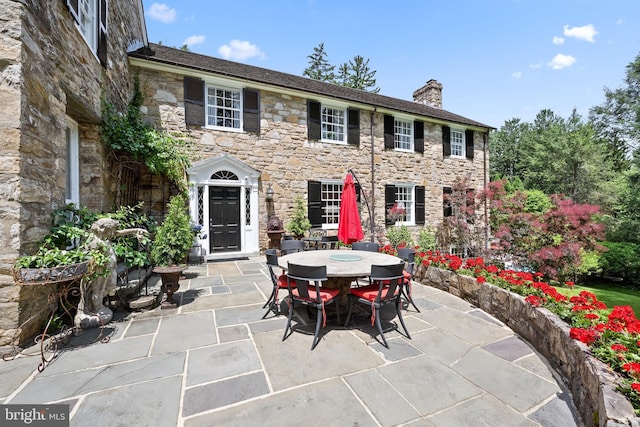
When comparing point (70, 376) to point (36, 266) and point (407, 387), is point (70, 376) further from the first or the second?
point (407, 387)

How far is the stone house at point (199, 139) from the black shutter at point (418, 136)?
62 mm

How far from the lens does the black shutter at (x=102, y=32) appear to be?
4715 millimetres

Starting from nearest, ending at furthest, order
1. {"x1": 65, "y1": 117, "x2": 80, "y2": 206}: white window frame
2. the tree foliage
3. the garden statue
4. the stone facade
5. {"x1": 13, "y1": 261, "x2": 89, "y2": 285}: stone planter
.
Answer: {"x1": 13, "y1": 261, "x2": 89, "y2": 285}: stone planter < the stone facade < the garden statue < {"x1": 65, "y1": 117, "x2": 80, "y2": 206}: white window frame < the tree foliage

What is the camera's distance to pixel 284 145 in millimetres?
8703

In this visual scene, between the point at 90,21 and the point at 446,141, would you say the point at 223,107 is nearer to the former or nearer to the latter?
the point at 90,21

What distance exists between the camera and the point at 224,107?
7.98m

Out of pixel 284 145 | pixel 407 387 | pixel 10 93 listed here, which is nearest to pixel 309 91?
pixel 284 145

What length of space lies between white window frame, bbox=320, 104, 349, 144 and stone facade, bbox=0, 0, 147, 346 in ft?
21.6

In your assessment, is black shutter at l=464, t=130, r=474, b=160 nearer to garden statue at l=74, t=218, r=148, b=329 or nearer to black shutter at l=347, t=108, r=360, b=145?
black shutter at l=347, t=108, r=360, b=145

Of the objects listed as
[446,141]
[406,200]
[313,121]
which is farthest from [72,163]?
[446,141]

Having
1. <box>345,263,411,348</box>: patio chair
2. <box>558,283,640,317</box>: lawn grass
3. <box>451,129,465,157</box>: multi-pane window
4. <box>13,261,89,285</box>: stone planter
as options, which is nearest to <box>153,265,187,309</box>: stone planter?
<box>13,261,89,285</box>: stone planter

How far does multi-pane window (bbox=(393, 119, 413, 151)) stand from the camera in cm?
1097

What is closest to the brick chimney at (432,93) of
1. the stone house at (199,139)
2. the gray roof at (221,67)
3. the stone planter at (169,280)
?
the stone house at (199,139)

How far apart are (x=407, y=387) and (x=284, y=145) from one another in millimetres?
7699
